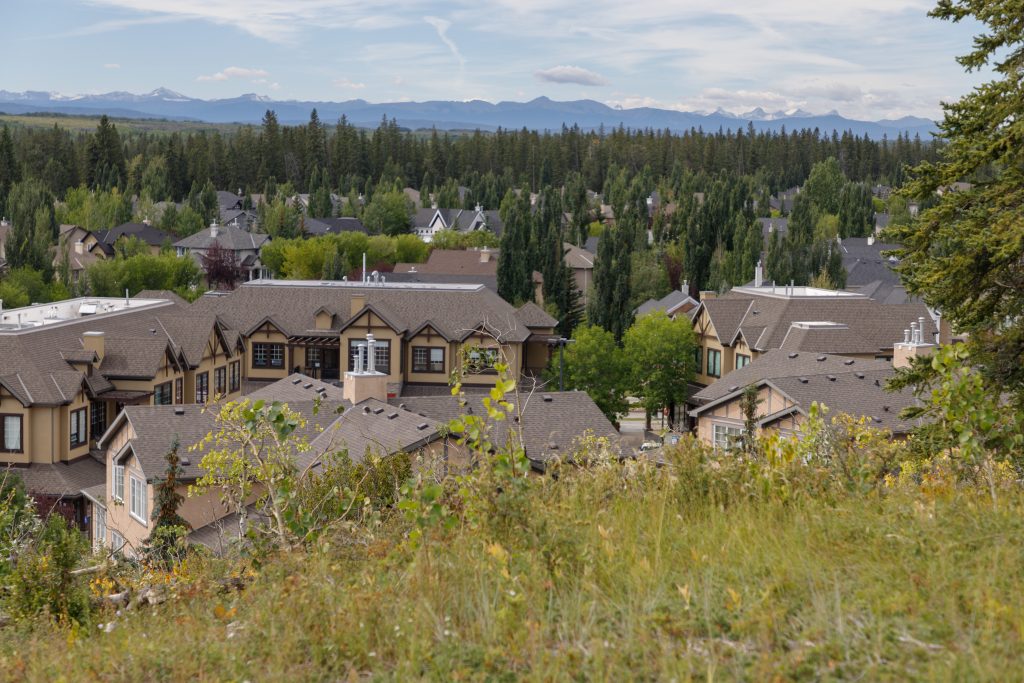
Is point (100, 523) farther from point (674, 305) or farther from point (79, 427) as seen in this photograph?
point (674, 305)

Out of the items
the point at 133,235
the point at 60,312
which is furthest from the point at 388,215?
the point at 60,312

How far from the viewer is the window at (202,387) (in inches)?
1593

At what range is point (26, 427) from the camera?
3284 cm

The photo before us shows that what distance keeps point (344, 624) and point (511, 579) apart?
92 cm

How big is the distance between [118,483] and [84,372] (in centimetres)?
1117

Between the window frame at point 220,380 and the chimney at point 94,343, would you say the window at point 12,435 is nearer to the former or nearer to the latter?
the chimney at point 94,343

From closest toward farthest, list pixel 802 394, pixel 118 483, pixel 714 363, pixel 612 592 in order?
pixel 612 592 < pixel 118 483 < pixel 802 394 < pixel 714 363

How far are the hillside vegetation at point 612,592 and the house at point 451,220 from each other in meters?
118

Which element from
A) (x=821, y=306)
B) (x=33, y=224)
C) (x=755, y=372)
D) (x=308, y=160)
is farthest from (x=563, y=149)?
(x=755, y=372)

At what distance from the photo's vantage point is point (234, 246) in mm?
98875

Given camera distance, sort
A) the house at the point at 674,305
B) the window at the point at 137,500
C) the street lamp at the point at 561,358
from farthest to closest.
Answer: the house at the point at 674,305 → the street lamp at the point at 561,358 → the window at the point at 137,500

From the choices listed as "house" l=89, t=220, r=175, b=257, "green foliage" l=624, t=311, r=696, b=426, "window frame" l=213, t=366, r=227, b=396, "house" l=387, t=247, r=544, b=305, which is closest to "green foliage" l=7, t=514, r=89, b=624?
"window frame" l=213, t=366, r=227, b=396

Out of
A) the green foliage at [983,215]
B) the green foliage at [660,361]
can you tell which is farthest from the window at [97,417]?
the green foliage at [983,215]

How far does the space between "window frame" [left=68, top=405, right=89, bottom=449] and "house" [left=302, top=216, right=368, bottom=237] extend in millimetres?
76940
